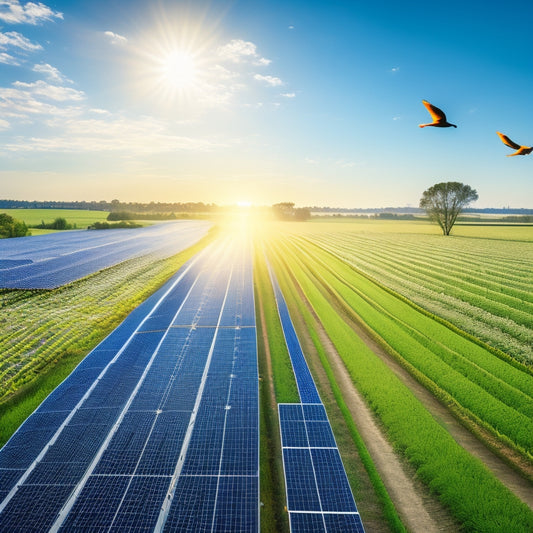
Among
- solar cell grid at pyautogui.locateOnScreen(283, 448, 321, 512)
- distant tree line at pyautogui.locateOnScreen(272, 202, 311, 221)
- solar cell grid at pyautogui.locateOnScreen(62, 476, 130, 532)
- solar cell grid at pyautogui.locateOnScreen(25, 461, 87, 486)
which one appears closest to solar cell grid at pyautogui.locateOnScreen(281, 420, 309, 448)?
solar cell grid at pyautogui.locateOnScreen(283, 448, 321, 512)

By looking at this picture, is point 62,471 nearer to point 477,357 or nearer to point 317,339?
point 317,339

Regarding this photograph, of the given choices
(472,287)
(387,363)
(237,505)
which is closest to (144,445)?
(237,505)

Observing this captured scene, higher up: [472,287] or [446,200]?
[446,200]

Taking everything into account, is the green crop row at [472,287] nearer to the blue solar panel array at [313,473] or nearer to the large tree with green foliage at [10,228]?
the blue solar panel array at [313,473]

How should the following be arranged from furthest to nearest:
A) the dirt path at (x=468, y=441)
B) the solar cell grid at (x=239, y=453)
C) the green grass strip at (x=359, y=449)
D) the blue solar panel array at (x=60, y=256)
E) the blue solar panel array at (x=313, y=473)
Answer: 1. the blue solar panel array at (x=60, y=256)
2. the solar cell grid at (x=239, y=453)
3. the dirt path at (x=468, y=441)
4. the green grass strip at (x=359, y=449)
5. the blue solar panel array at (x=313, y=473)

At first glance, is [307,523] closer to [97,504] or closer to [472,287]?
[97,504]

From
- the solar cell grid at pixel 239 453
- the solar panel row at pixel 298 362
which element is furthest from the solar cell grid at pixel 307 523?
the solar panel row at pixel 298 362
